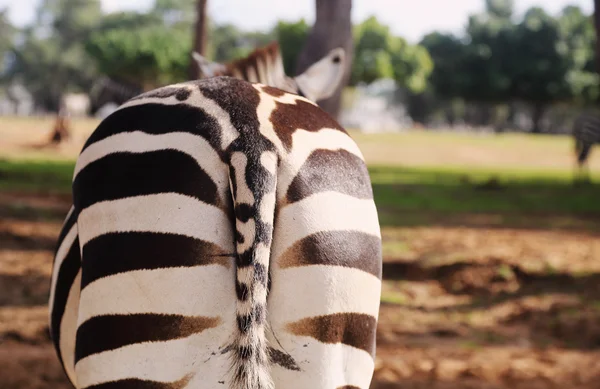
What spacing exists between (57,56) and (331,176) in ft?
261

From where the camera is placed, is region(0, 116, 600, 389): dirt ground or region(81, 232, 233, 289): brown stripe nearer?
region(81, 232, 233, 289): brown stripe

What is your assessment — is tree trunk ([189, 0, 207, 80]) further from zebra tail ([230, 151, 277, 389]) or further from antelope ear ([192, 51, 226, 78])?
zebra tail ([230, 151, 277, 389])

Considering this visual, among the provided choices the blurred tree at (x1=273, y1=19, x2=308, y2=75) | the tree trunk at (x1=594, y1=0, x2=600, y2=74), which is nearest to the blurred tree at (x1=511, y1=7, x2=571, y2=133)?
the blurred tree at (x1=273, y1=19, x2=308, y2=75)

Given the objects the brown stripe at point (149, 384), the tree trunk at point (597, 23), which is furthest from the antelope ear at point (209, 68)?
the tree trunk at point (597, 23)

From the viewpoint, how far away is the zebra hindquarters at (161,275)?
5.04 feet

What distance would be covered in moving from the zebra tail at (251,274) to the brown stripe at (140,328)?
87 mm

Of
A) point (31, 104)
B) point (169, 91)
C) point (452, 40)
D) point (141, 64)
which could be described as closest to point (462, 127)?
point (452, 40)

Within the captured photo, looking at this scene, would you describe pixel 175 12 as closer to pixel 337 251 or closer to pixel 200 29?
pixel 200 29

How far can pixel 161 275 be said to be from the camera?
155 centimetres

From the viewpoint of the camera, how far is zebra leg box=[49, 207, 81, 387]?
195cm

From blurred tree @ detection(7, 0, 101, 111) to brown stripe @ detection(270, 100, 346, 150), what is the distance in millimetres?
75678

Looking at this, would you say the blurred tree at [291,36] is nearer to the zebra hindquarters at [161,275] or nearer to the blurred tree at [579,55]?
the blurred tree at [579,55]

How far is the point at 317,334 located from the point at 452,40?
69.3m

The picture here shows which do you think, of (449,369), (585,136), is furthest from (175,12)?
(449,369)
